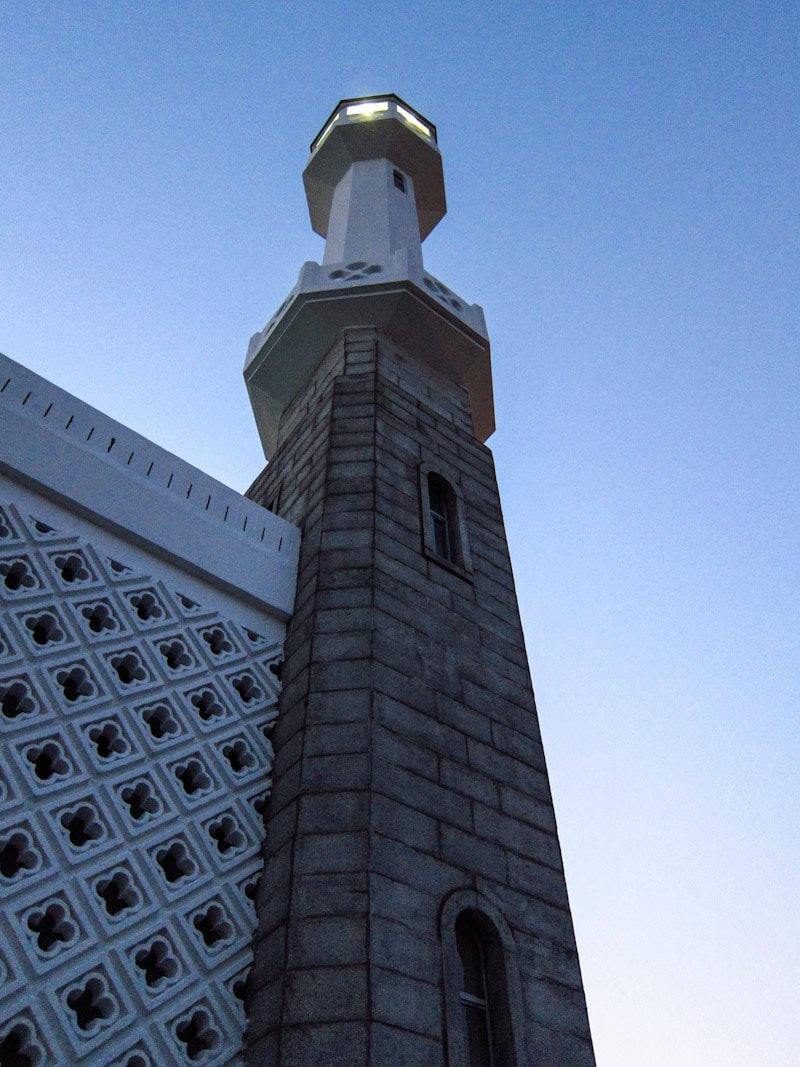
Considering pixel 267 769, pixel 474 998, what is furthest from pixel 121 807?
pixel 474 998

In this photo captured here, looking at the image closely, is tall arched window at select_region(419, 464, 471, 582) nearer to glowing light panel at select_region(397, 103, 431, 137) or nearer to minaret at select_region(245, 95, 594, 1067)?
minaret at select_region(245, 95, 594, 1067)

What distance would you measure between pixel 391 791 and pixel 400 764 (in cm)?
21

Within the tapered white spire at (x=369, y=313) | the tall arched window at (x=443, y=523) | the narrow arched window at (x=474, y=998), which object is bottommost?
the narrow arched window at (x=474, y=998)

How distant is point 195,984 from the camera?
4.16m

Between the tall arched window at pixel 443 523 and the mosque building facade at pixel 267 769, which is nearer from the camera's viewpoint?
the mosque building facade at pixel 267 769

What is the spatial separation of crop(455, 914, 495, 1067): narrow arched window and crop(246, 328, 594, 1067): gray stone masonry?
6.9 inches

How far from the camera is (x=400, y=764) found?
4.94m

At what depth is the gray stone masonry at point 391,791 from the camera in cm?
403

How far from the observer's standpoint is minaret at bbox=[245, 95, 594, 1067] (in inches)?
161

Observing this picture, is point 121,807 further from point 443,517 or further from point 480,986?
point 443,517

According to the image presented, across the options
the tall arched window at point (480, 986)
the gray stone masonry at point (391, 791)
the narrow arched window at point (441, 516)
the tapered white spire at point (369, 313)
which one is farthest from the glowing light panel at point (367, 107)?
the tall arched window at point (480, 986)

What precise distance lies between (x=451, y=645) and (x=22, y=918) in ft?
10.0

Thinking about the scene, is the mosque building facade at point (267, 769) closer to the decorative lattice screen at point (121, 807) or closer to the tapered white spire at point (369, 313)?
the decorative lattice screen at point (121, 807)

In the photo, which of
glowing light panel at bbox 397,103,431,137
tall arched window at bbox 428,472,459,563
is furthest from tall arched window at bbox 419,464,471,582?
glowing light panel at bbox 397,103,431,137
